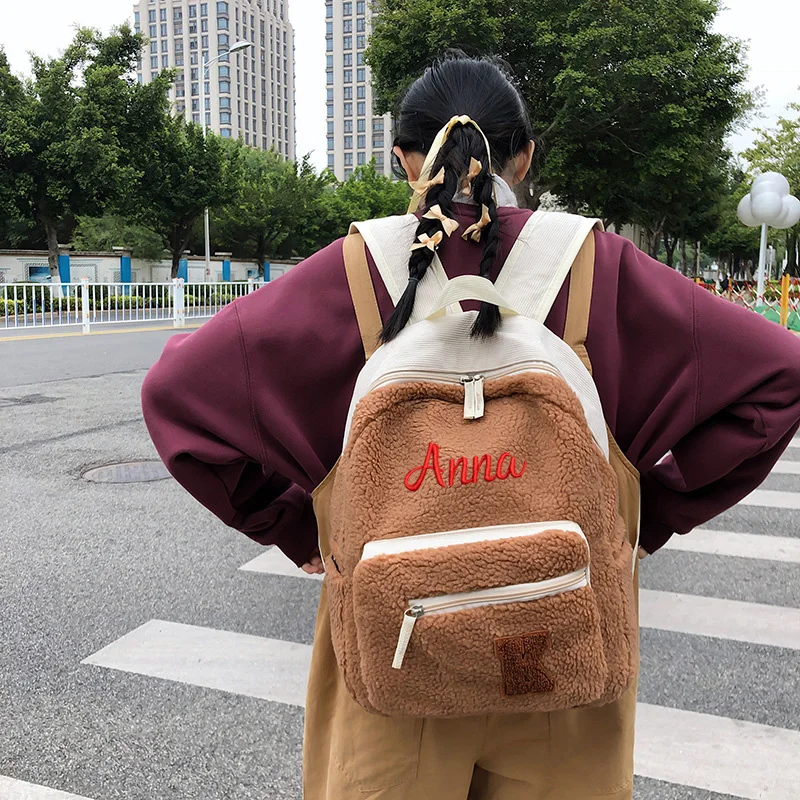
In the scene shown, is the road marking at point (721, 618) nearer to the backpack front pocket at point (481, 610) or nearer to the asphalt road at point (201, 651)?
the asphalt road at point (201, 651)

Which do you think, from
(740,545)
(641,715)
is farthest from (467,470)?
(740,545)

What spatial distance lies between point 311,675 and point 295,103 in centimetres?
16370

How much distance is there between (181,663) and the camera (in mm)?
3217

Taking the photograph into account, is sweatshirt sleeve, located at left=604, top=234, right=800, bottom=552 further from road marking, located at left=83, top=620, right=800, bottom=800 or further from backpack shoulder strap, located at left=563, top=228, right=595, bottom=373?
road marking, located at left=83, top=620, right=800, bottom=800

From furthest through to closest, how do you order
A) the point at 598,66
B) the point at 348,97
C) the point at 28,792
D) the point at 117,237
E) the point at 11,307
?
the point at 348,97, the point at 117,237, the point at 598,66, the point at 11,307, the point at 28,792

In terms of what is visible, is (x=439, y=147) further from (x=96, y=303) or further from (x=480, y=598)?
(x=96, y=303)

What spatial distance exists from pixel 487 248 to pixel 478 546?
1.38 ft

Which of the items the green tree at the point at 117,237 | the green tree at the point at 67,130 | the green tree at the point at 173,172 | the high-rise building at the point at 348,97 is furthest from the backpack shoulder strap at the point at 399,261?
the high-rise building at the point at 348,97

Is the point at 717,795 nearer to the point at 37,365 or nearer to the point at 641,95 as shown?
the point at 37,365

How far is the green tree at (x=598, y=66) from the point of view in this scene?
23438mm

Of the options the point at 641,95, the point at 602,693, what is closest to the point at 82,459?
the point at 602,693

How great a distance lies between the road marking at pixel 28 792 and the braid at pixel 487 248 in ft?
6.59

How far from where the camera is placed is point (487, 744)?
125cm

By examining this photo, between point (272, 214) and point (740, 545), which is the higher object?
point (272, 214)
